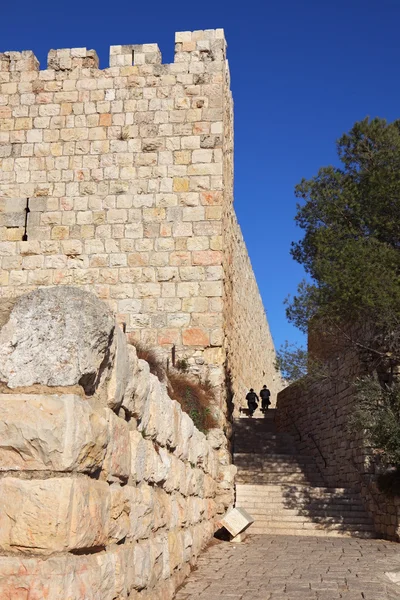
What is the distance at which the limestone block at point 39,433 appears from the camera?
2852 mm

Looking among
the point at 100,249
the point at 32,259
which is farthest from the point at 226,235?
the point at 32,259

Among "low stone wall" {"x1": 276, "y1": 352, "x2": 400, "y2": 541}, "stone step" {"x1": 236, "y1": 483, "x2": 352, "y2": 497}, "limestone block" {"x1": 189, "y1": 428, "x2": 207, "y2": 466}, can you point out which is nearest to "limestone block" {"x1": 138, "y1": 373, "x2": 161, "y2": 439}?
"limestone block" {"x1": 189, "y1": 428, "x2": 207, "y2": 466}

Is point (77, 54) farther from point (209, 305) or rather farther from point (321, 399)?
point (321, 399)

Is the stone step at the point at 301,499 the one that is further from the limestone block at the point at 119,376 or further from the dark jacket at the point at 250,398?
the limestone block at the point at 119,376

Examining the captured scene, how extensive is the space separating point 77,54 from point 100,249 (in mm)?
3533

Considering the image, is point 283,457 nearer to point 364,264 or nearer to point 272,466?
point 272,466

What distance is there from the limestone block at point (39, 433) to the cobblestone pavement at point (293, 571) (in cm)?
290

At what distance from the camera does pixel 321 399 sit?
16.8 m

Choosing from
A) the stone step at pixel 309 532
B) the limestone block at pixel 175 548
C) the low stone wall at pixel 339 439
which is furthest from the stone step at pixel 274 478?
the limestone block at pixel 175 548

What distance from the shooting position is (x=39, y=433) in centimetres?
285

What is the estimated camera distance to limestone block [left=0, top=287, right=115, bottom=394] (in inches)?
119

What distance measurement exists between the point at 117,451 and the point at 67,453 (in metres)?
0.82

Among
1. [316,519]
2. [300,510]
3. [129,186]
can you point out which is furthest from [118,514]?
[300,510]

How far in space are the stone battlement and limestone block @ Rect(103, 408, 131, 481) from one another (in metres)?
9.16
